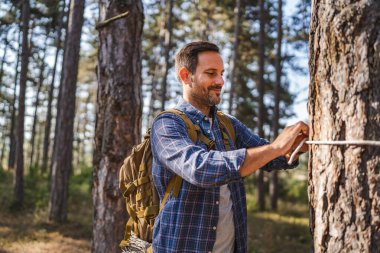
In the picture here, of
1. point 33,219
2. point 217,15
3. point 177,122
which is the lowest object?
point 33,219

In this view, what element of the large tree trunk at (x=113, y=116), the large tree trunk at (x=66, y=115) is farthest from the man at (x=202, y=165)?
the large tree trunk at (x=66, y=115)

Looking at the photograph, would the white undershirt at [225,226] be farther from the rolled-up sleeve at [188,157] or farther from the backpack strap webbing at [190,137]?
the rolled-up sleeve at [188,157]

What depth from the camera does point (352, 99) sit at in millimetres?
1963

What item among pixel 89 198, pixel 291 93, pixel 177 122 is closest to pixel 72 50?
pixel 89 198

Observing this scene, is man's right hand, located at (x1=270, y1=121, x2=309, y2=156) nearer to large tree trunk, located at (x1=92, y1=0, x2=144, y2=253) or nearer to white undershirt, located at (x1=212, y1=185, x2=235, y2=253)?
white undershirt, located at (x1=212, y1=185, x2=235, y2=253)

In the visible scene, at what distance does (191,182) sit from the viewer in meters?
2.21

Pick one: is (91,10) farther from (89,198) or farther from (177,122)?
(177,122)

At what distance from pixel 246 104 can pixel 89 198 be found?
38.0ft

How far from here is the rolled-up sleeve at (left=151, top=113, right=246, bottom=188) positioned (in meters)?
2.13

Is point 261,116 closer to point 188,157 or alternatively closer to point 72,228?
point 72,228

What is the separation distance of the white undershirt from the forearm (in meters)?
0.51

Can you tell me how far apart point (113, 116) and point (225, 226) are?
279 centimetres

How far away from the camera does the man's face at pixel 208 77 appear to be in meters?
2.63

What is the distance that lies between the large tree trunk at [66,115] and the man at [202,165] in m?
9.05
